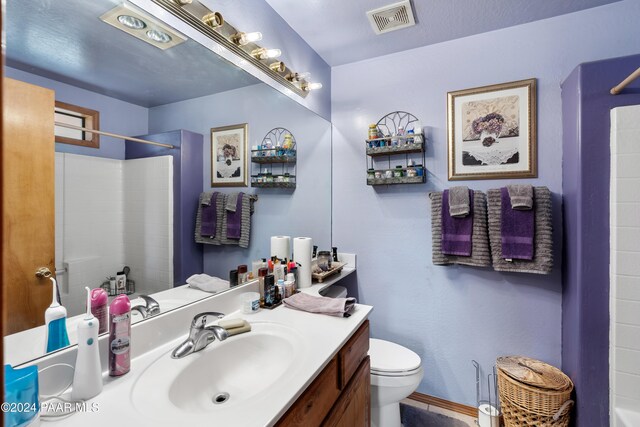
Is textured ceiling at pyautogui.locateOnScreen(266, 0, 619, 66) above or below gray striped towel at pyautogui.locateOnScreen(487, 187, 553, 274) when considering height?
above

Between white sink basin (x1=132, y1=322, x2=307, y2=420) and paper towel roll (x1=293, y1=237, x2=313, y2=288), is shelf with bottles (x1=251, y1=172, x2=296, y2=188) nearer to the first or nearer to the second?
paper towel roll (x1=293, y1=237, x2=313, y2=288)

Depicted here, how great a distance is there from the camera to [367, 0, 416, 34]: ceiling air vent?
1.64m

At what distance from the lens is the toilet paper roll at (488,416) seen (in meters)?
1.71

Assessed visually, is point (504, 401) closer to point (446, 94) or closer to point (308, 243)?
point (308, 243)

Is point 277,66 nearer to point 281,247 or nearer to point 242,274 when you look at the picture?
point 281,247

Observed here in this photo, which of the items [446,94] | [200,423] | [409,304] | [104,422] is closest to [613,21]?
[446,94]

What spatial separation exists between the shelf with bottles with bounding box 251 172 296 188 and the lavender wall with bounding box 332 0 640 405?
21.2 inches

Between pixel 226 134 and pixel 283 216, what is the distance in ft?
1.98

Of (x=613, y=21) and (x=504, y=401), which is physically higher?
(x=613, y=21)

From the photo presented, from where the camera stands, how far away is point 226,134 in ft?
4.60

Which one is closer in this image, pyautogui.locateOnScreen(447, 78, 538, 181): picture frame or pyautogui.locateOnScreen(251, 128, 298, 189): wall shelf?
pyautogui.locateOnScreen(251, 128, 298, 189): wall shelf

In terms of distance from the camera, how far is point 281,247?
1.74m

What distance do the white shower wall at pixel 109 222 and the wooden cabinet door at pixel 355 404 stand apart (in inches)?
30.5

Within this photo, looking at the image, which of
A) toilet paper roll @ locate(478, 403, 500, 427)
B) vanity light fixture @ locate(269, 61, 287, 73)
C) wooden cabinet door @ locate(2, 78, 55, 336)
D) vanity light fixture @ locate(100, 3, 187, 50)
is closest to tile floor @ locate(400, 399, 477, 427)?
toilet paper roll @ locate(478, 403, 500, 427)
